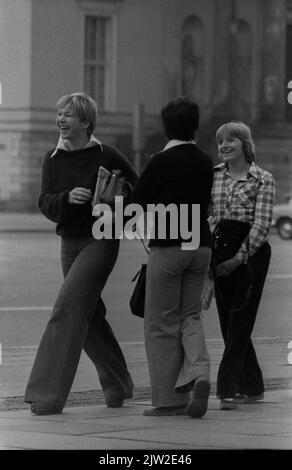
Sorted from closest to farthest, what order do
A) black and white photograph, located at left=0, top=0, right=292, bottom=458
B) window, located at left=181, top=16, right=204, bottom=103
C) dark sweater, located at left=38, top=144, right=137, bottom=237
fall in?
black and white photograph, located at left=0, top=0, right=292, bottom=458 → dark sweater, located at left=38, top=144, right=137, bottom=237 → window, located at left=181, top=16, right=204, bottom=103

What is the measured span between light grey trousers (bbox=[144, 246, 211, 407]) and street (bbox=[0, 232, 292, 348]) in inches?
178

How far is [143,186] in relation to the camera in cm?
852

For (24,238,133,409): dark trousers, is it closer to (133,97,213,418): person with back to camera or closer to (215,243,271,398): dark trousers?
(133,97,213,418): person with back to camera

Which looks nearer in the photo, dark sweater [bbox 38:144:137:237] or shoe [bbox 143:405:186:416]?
shoe [bbox 143:405:186:416]

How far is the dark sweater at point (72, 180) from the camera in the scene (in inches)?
348

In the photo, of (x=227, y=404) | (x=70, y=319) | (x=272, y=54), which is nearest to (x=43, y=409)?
(x=70, y=319)

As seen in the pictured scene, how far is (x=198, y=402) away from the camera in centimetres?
835

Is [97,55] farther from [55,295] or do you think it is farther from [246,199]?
[246,199]

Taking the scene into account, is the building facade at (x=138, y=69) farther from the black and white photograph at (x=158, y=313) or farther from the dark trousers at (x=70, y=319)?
the dark trousers at (x=70, y=319)

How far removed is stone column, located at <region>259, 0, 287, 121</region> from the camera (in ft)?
172

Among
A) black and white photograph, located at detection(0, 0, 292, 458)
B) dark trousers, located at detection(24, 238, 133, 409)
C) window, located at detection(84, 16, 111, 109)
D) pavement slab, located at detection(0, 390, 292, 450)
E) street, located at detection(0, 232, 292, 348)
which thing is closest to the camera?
pavement slab, located at detection(0, 390, 292, 450)

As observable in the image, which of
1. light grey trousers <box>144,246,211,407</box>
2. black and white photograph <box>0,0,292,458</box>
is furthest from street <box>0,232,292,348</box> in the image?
light grey trousers <box>144,246,211,407</box>

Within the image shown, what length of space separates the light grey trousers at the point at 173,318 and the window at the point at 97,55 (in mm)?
40550
